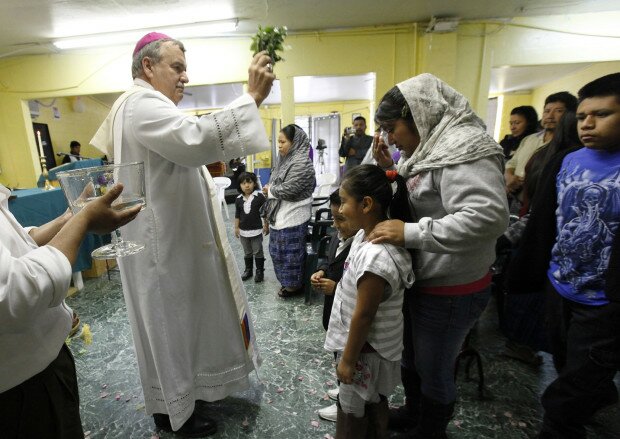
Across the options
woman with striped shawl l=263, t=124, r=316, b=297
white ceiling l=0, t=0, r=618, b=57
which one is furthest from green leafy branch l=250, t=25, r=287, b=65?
white ceiling l=0, t=0, r=618, b=57

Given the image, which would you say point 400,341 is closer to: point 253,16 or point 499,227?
point 499,227

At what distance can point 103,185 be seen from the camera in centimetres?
83

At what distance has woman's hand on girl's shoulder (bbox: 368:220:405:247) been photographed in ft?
3.18

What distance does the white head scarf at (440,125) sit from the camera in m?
0.95

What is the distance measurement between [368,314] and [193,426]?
1103mm

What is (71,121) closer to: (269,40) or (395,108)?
(269,40)

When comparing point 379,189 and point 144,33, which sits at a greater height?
point 144,33

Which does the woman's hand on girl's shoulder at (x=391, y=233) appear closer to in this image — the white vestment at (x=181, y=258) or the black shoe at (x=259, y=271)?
the white vestment at (x=181, y=258)

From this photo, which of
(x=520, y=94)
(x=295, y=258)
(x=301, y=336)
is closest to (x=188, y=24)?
(x=295, y=258)

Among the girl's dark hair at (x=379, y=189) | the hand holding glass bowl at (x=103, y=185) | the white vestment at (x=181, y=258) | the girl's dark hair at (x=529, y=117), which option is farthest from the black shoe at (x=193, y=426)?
the girl's dark hair at (x=529, y=117)

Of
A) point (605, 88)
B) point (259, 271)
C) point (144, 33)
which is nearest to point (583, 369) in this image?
point (605, 88)

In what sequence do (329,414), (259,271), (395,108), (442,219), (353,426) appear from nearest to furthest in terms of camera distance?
(442,219)
(395,108)
(353,426)
(329,414)
(259,271)

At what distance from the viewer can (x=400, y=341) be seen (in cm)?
114

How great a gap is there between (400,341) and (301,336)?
1296 mm
